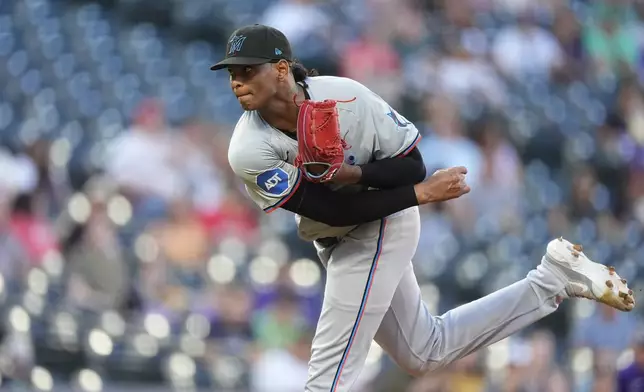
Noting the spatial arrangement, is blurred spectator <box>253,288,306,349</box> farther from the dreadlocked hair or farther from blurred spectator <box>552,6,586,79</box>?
blurred spectator <box>552,6,586,79</box>

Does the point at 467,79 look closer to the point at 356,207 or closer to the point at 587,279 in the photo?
the point at 587,279

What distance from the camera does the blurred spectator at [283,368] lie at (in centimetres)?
741

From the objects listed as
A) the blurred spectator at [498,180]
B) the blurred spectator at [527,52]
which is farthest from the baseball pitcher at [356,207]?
the blurred spectator at [527,52]

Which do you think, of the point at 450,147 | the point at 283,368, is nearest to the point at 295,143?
the point at 283,368

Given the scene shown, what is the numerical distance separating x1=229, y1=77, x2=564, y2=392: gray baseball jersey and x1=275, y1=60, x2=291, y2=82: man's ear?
0.15 m

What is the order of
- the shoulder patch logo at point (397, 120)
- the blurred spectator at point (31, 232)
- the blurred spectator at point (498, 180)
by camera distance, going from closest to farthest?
the shoulder patch logo at point (397, 120) < the blurred spectator at point (31, 232) < the blurred spectator at point (498, 180)

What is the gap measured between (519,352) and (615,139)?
11.4ft

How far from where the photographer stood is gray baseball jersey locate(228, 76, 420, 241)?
4562 millimetres

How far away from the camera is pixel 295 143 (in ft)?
15.3

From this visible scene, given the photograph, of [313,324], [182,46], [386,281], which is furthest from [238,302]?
[182,46]

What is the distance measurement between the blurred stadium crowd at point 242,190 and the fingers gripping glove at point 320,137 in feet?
8.79

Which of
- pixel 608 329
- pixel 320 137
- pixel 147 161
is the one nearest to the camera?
pixel 320 137

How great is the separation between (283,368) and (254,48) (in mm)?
3341

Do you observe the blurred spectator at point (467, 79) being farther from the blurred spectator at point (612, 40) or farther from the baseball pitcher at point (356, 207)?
the baseball pitcher at point (356, 207)
